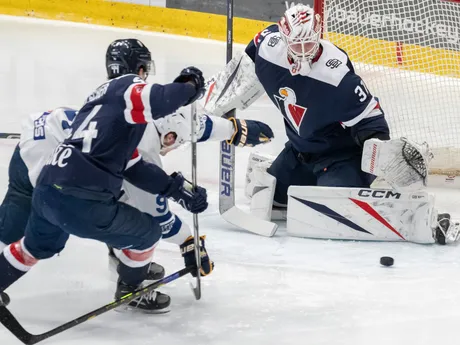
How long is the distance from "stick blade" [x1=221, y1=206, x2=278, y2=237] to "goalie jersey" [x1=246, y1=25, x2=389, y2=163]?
0.40 metres

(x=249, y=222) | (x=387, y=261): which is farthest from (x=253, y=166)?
(x=387, y=261)

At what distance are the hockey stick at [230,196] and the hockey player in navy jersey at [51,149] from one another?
2.16ft

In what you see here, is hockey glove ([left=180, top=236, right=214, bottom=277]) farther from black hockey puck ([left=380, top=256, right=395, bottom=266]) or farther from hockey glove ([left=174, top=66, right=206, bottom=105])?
black hockey puck ([left=380, top=256, right=395, bottom=266])

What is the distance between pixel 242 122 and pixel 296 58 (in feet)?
1.46

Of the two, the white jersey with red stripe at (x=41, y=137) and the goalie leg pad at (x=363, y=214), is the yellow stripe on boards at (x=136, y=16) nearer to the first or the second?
the goalie leg pad at (x=363, y=214)

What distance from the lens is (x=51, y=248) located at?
231 centimetres

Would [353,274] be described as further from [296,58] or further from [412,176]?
[296,58]

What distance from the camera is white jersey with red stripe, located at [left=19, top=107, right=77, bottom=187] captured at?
2.46 metres

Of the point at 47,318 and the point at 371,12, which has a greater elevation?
the point at 371,12

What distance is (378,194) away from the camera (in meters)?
3.19

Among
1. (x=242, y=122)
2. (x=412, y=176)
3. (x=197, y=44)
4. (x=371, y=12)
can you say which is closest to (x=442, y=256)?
(x=412, y=176)

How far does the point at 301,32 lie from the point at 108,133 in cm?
117

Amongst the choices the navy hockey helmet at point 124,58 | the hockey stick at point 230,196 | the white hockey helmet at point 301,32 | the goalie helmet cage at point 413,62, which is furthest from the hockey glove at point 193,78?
the goalie helmet cage at point 413,62

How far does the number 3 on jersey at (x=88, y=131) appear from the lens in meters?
2.20
